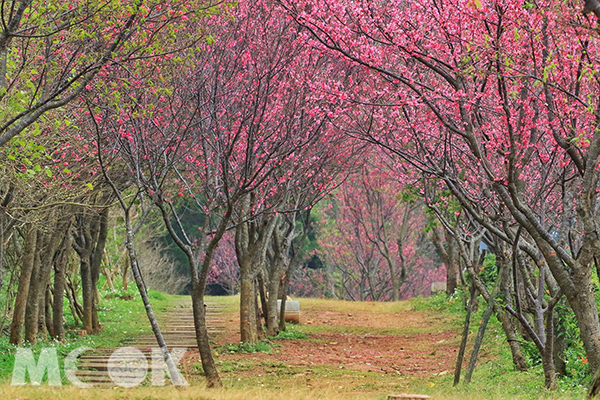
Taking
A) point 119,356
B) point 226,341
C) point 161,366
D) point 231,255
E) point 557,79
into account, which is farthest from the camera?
point 231,255

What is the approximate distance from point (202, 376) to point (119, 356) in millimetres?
3043

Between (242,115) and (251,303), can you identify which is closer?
(242,115)

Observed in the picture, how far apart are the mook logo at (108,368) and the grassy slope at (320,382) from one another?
1.10ft

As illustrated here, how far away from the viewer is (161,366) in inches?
516

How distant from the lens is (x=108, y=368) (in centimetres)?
1292

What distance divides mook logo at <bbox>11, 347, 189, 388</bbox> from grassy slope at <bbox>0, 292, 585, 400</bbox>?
13.2 inches

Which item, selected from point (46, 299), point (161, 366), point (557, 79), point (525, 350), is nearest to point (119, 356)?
point (161, 366)

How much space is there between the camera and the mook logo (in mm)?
11140

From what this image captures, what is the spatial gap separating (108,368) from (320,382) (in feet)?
13.2

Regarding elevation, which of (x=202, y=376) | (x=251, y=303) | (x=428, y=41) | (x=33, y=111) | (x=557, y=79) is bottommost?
(x=202, y=376)

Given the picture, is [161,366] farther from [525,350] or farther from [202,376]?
[525,350]

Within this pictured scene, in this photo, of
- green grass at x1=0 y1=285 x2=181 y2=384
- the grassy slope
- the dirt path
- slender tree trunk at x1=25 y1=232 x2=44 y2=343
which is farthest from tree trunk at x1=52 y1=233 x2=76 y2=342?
→ the dirt path

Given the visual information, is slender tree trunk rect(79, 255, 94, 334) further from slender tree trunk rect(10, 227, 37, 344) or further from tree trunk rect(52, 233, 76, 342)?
slender tree trunk rect(10, 227, 37, 344)

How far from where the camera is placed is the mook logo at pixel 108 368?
36.5ft
